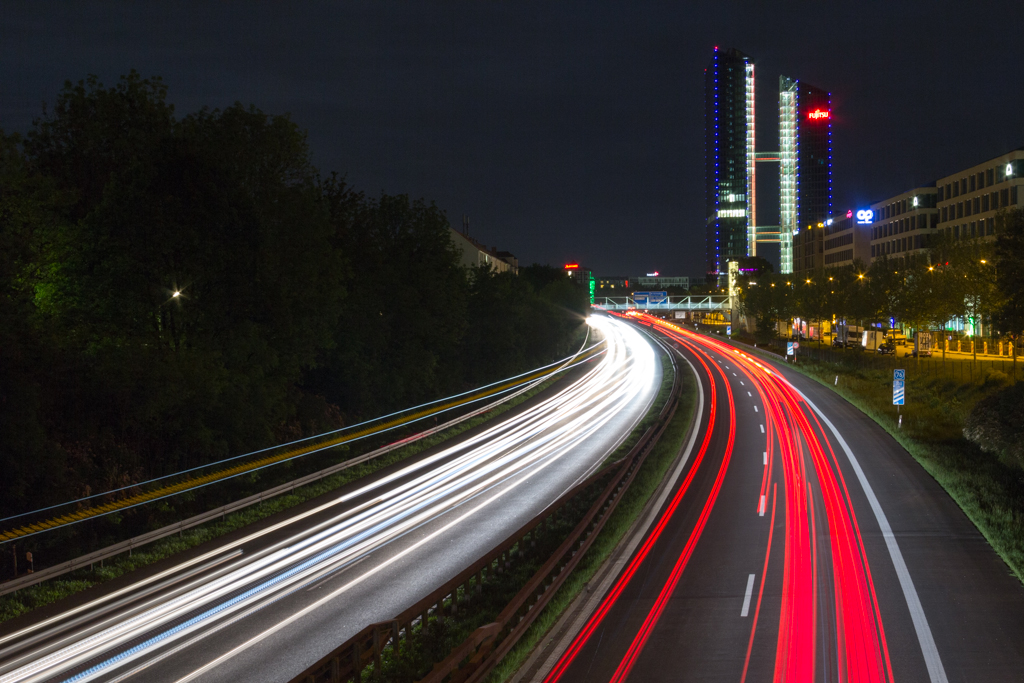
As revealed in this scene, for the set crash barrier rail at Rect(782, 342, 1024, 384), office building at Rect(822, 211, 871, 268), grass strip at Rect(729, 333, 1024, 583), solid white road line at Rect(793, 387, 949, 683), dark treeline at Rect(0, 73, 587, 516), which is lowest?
solid white road line at Rect(793, 387, 949, 683)

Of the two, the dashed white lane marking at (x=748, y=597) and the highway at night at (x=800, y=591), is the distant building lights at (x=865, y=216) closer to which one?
the highway at night at (x=800, y=591)

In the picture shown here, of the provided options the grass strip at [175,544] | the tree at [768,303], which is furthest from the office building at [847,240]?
the grass strip at [175,544]

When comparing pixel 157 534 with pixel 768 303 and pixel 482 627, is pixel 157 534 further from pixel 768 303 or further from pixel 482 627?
pixel 768 303

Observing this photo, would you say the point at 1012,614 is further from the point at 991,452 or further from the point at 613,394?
the point at 613,394

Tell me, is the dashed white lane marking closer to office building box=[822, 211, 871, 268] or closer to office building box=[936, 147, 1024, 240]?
office building box=[936, 147, 1024, 240]

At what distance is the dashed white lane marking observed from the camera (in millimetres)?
13344

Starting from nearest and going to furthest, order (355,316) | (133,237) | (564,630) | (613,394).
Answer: (564,630) → (133,237) → (355,316) → (613,394)

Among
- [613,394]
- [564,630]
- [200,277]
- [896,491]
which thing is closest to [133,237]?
[200,277]

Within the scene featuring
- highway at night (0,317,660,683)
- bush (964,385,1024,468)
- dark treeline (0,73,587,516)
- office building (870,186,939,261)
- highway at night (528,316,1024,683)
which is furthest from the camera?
office building (870,186,939,261)

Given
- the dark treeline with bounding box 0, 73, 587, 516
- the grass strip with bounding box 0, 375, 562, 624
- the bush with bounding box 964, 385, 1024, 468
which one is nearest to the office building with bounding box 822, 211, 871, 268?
the bush with bounding box 964, 385, 1024, 468

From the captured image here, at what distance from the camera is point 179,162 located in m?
27.3

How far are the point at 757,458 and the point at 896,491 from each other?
19.3 ft

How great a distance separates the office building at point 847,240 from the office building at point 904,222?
9.24ft

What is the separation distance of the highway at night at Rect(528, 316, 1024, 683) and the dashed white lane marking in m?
0.05
